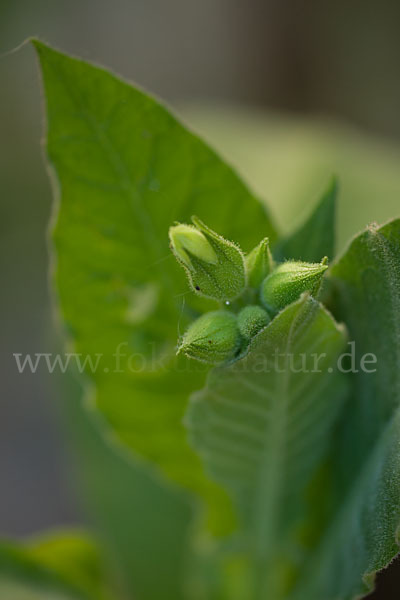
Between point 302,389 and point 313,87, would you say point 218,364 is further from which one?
point 313,87

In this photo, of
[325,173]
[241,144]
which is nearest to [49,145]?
[325,173]

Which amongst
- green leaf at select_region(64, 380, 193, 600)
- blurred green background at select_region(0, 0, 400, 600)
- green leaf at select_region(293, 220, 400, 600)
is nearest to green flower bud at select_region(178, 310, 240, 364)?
green leaf at select_region(293, 220, 400, 600)

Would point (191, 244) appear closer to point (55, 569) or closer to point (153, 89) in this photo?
point (55, 569)

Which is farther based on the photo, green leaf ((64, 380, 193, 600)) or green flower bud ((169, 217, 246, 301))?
green leaf ((64, 380, 193, 600))

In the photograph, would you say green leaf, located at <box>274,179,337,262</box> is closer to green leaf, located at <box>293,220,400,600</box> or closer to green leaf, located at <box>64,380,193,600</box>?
green leaf, located at <box>293,220,400,600</box>

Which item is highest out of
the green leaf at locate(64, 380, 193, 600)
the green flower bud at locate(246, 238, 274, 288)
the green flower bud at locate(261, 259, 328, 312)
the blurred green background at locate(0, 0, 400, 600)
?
the blurred green background at locate(0, 0, 400, 600)

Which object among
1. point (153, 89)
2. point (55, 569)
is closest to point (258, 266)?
point (55, 569)

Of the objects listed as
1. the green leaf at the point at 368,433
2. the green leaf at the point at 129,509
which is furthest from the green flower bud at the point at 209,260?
the green leaf at the point at 129,509
